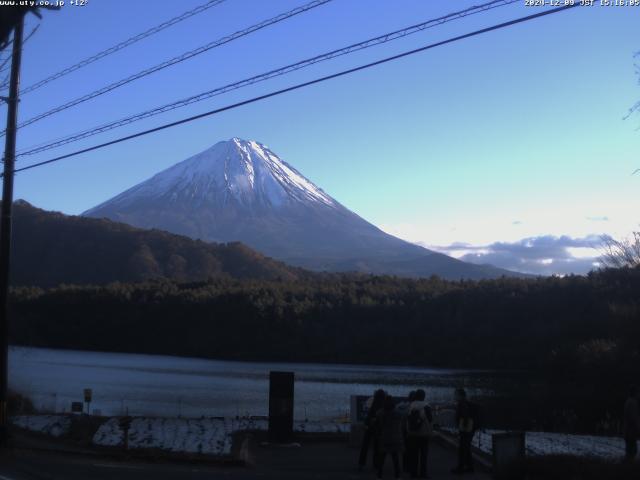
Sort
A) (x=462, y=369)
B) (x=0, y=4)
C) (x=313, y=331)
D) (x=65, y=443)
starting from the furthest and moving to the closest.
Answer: (x=313, y=331)
(x=462, y=369)
(x=65, y=443)
(x=0, y=4)

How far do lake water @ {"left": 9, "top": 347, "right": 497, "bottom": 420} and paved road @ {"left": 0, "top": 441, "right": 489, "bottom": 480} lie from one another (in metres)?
12.3

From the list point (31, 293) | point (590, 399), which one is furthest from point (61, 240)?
point (590, 399)

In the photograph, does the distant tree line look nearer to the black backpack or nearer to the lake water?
the lake water

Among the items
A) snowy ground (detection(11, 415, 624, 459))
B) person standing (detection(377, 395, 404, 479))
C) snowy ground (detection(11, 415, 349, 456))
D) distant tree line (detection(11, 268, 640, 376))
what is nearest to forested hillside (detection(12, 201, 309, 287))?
distant tree line (detection(11, 268, 640, 376))

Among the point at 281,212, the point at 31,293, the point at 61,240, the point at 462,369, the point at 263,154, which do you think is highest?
the point at 263,154

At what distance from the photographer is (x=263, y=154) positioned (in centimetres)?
19638

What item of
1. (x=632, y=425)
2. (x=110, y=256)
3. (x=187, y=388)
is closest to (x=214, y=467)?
(x=632, y=425)

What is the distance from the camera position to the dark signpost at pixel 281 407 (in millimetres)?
16688

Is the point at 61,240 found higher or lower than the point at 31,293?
higher

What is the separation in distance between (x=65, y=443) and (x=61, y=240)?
11970cm

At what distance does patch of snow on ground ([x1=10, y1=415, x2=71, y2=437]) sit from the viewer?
18406 millimetres

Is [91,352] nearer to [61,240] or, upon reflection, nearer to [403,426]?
[61,240]

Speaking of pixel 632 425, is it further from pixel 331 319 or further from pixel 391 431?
pixel 331 319

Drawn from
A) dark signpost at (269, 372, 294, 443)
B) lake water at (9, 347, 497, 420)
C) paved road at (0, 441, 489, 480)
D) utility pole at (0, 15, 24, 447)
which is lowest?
lake water at (9, 347, 497, 420)
